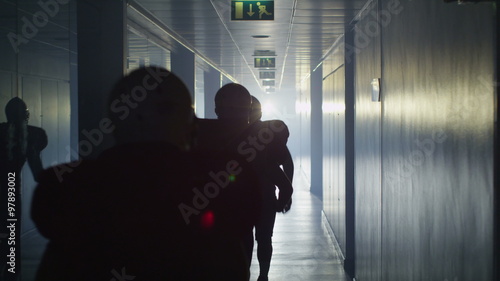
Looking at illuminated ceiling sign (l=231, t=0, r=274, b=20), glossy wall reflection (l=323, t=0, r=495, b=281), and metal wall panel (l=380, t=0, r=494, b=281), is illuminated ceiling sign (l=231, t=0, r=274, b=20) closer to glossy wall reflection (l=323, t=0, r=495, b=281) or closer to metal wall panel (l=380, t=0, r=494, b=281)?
glossy wall reflection (l=323, t=0, r=495, b=281)

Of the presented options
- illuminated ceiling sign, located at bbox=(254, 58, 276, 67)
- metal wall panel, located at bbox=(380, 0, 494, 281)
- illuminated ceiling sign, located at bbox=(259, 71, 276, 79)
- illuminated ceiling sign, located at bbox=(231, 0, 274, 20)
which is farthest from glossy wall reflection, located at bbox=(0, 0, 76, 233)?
illuminated ceiling sign, located at bbox=(259, 71, 276, 79)

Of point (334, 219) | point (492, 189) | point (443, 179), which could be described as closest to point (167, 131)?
point (492, 189)

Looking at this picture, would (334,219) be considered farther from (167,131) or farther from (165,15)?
(167,131)

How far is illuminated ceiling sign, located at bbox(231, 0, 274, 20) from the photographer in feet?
17.0

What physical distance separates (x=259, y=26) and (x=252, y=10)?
4.69ft

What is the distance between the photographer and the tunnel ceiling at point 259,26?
5.26 meters

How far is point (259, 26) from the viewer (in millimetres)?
6652

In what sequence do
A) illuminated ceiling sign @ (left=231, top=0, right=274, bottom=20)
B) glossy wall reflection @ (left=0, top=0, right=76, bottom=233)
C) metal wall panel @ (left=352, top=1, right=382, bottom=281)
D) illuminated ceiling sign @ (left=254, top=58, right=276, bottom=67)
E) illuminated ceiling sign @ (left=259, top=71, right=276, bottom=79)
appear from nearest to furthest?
1. glossy wall reflection @ (left=0, top=0, right=76, bottom=233)
2. metal wall panel @ (left=352, top=1, right=382, bottom=281)
3. illuminated ceiling sign @ (left=231, top=0, right=274, bottom=20)
4. illuminated ceiling sign @ (left=254, top=58, right=276, bottom=67)
5. illuminated ceiling sign @ (left=259, top=71, right=276, bottom=79)

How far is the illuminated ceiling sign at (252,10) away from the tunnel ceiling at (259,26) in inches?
0.4

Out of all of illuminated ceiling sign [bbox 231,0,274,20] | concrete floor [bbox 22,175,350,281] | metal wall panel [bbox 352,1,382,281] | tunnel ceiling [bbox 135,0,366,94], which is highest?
tunnel ceiling [bbox 135,0,366,94]

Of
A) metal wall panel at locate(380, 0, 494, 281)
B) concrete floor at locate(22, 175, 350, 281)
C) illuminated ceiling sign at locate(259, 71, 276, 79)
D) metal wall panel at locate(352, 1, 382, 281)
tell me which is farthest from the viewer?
illuminated ceiling sign at locate(259, 71, 276, 79)

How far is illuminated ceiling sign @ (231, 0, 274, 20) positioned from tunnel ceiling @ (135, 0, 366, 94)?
1 centimetres

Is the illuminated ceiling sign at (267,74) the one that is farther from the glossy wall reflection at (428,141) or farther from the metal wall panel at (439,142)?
the metal wall panel at (439,142)

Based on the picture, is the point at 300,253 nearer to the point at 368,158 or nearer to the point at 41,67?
the point at 368,158
